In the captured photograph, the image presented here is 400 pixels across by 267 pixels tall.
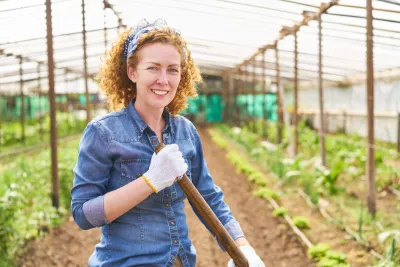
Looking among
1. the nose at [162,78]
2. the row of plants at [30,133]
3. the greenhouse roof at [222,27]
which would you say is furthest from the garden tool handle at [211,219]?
the row of plants at [30,133]

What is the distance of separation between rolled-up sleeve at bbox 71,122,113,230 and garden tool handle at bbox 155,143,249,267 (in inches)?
7.6

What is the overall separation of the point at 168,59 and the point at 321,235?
4.11 meters

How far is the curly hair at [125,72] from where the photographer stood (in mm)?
1745

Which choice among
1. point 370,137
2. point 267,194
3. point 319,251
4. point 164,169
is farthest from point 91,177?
point 267,194

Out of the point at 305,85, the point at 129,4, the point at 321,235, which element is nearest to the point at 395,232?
the point at 321,235

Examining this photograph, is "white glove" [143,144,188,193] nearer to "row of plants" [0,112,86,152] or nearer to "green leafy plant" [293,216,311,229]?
"green leafy plant" [293,216,311,229]

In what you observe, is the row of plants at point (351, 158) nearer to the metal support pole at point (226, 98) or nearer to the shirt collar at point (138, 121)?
the shirt collar at point (138, 121)

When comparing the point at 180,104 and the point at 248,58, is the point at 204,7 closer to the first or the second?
the point at 180,104

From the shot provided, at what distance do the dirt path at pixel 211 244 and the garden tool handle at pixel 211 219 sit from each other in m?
2.95

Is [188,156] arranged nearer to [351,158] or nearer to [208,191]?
[208,191]

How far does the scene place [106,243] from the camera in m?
1.73

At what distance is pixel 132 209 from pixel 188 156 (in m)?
0.31

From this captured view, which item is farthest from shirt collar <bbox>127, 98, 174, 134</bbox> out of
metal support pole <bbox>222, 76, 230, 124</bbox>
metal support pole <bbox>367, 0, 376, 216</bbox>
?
metal support pole <bbox>222, 76, 230, 124</bbox>

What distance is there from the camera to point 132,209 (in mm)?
1714
